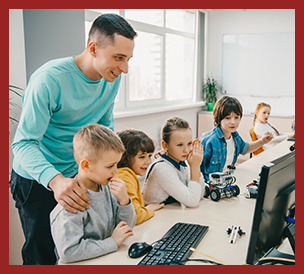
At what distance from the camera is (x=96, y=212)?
1.21m

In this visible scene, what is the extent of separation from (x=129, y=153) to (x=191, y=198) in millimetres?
383

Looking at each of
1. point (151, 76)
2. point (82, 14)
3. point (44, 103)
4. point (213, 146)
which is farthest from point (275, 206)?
point (151, 76)

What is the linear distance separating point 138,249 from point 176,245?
15 cm

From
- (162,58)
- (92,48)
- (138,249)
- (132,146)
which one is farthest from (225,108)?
(162,58)

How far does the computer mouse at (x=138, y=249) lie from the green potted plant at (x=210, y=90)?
16.0ft

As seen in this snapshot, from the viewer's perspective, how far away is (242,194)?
6.08 ft

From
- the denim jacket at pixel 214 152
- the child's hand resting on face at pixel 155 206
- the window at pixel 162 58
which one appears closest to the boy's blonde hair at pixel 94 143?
the child's hand resting on face at pixel 155 206

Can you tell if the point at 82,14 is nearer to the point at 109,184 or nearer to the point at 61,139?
the point at 61,139

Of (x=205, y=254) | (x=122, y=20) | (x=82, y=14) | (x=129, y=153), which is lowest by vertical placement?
(x=205, y=254)

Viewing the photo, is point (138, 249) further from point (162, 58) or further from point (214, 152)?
point (162, 58)

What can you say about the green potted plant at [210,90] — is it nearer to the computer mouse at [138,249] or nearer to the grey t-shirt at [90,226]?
the grey t-shirt at [90,226]

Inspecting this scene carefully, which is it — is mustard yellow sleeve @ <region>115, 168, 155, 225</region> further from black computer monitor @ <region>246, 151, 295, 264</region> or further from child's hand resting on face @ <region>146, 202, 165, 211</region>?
black computer monitor @ <region>246, 151, 295, 264</region>

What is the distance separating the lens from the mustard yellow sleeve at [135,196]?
1.42 metres

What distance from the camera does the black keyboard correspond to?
1081mm
